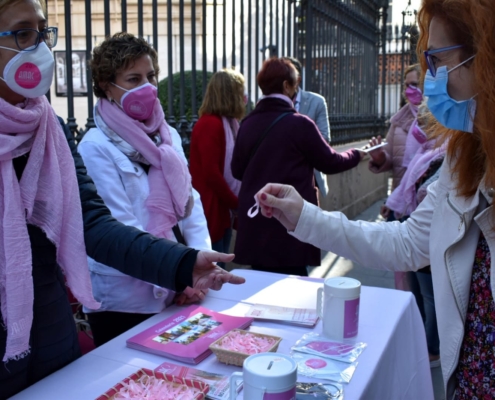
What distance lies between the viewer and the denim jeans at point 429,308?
12.0 ft

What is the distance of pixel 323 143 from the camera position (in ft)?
12.1

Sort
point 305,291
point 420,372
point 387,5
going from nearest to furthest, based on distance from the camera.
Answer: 1. point 420,372
2. point 305,291
3. point 387,5

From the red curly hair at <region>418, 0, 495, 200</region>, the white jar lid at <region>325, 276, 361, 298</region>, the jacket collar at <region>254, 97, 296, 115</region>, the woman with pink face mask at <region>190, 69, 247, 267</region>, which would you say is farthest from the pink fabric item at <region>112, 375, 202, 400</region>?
the woman with pink face mask at <region>190, 69, 247, 267</region>

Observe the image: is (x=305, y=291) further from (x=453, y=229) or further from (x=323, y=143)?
(x=323, y=143)

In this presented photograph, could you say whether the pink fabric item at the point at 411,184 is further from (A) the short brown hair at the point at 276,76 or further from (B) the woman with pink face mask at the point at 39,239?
(B) the woman with pink face mask at the point at 39,239

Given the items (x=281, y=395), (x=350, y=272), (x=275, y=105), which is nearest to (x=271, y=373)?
(x=281, y=395)

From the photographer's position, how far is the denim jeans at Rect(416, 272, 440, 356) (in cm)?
365

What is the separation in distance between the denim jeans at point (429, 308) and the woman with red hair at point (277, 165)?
0.71 metres

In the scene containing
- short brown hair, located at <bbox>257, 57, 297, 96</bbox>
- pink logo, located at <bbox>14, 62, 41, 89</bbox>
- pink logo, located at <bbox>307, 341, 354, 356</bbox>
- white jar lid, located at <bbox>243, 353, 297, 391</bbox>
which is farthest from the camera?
short brown hair, located at <bbox>257, 57, 297, 96</bbox>

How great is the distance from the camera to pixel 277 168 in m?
3.67

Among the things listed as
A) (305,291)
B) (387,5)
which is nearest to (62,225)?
(305,291)

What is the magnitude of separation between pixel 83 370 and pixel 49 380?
0.10 meters

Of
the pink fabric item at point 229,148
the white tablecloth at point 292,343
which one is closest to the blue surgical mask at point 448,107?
the white tablecloth at point 292,343

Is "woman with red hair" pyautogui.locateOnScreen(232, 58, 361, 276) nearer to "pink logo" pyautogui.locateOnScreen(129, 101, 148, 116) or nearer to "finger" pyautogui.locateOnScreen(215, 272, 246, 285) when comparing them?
"pink logo" pyautogui.locateOnScreen(129, 101, 148, 116)
